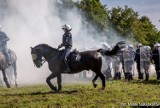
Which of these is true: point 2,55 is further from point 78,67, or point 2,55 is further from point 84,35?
point 84,35

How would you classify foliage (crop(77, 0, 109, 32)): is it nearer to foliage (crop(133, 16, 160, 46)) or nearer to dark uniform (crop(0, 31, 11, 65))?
foliage (crop(133, 16, 160, 46))

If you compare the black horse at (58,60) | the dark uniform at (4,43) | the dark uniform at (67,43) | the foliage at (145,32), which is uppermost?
the foliage at (145,32)

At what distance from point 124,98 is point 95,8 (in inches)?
1692

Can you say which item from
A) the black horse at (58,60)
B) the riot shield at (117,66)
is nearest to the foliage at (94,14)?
the riot shield at (117,66)

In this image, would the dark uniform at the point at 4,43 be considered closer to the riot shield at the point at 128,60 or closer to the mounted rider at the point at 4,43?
the mounted rider at the point at 4,43

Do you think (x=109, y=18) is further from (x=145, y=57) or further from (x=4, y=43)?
(x=4, y=43)

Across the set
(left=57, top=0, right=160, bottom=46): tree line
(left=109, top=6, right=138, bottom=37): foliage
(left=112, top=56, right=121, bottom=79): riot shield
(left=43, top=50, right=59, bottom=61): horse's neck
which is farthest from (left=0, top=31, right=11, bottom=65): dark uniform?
(left=109, top=6, right=138, bottom=37): foliage

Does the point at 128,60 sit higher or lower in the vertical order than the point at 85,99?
higher

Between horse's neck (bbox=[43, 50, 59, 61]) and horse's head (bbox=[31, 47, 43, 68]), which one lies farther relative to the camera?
horse's head (bbox=[31, 47, 43, 68])

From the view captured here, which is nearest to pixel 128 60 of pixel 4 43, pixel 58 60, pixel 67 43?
pixel 4 43

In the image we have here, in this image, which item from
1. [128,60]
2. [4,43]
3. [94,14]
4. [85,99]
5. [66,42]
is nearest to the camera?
[85,99]

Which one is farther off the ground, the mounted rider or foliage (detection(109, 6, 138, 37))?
foliage (detection(109, 6, 138, 37))

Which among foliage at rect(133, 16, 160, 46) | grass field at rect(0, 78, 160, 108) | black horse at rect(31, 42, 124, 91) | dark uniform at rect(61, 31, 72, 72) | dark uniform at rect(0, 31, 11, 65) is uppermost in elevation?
foliage at rect(133, 16, 160, 46)

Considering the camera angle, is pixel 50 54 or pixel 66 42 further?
pixel 50 54
